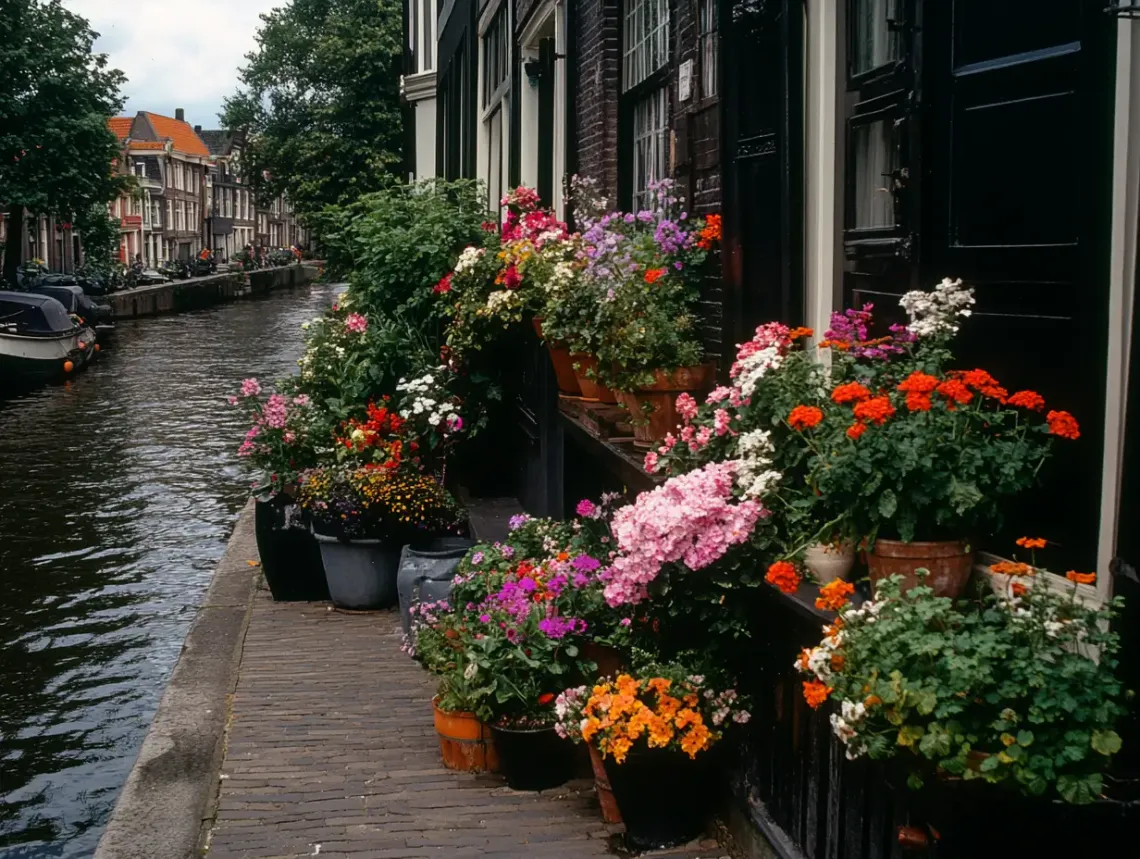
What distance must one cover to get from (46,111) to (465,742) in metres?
36.1

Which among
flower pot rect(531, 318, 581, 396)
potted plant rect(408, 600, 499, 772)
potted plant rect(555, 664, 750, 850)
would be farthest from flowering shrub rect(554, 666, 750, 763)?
flower pot rect(531, 318, 581, 396)

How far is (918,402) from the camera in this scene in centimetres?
308

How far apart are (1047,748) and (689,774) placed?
7.59 feet

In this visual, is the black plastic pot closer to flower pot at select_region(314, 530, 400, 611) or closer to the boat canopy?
flower pot at select_region(314, 530, 400, 611)

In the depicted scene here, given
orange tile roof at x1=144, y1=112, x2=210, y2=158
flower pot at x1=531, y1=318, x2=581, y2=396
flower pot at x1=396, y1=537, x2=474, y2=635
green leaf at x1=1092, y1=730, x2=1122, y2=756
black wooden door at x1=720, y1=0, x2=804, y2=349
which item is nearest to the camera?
green leaf at x1=1092, y1=730, x2=1122, y2=756

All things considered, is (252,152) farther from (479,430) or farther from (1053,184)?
(1053,184)

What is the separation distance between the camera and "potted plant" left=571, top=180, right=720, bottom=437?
16.3 ft

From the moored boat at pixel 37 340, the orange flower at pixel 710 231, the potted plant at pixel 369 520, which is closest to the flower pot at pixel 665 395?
the orange flower at pixel 710 231

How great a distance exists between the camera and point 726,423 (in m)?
4.04

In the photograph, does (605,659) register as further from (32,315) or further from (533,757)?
(32,315)

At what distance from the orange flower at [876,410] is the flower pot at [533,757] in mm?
2615

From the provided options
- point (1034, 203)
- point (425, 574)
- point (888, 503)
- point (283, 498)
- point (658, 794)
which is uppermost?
point (1034, 203)

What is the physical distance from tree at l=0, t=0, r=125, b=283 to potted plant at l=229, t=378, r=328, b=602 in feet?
101

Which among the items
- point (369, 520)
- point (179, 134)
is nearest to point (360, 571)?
point (369, 520)
